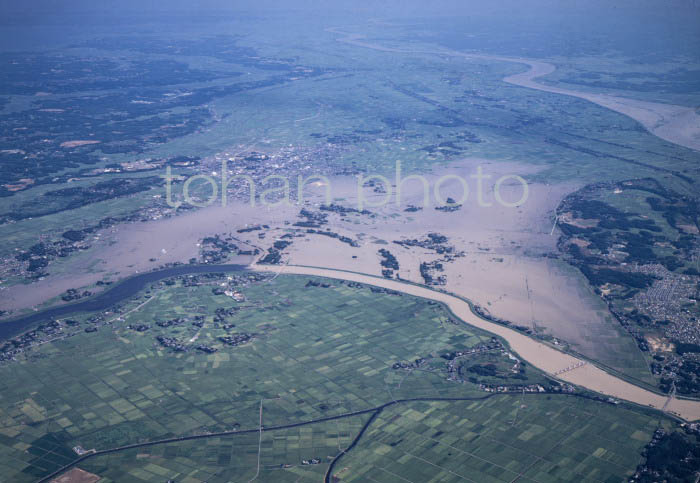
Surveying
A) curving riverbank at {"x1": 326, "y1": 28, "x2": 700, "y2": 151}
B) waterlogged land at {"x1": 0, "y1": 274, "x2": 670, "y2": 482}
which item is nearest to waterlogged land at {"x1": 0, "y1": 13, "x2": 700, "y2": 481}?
waterlogged land at {"x1": 0, "y1": 274, "x2": 670, "y2": 482}

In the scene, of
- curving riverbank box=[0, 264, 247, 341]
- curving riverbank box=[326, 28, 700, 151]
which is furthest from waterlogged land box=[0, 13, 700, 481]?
curving riverbank box=[326, 28, 700, 151]

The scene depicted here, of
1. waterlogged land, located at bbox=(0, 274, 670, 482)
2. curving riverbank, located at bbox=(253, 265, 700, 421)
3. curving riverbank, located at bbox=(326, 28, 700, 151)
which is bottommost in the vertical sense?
waterlogged land, located at bbox=(0, 274, 670, 482)

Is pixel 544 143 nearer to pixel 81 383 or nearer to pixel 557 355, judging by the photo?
pixel 557 355

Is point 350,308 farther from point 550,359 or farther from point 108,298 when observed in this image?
point 108,298

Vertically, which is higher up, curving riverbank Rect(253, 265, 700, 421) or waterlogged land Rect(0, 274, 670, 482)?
curving riverbank Rect(253, 265, 700, 421)

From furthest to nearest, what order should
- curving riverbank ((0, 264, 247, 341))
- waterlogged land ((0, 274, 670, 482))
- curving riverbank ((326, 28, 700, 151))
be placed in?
curving riverbank ((326, 28, 700, 151)) → curving riverbank ((0, 264, 247, 341)) → waterlogged land ((0, 274, 670, 482))

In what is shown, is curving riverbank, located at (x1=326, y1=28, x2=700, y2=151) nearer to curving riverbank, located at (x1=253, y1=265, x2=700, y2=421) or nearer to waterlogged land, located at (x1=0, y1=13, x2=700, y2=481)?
waterlogged land, located at (x1=0, y1=13, x2=700, y2=481)

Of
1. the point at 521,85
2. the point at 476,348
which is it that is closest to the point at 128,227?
the point at 476,348

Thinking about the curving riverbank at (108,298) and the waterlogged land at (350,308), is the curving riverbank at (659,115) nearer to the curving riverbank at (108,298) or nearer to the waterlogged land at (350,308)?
the waterlogged land at (350,308)

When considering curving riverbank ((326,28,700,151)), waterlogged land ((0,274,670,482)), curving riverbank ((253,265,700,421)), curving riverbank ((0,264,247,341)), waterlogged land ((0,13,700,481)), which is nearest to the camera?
waterlogged land ((0,274,670,482))

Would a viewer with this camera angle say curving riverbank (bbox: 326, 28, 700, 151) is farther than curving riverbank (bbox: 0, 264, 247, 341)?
Yes
